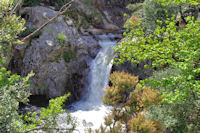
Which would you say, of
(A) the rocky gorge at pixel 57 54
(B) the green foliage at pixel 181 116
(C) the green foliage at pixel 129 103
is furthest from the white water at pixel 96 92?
(B) the green foliage at pixel 181 116

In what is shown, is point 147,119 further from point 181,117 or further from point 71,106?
point 71,106

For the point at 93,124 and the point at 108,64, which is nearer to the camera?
the point at 93,124

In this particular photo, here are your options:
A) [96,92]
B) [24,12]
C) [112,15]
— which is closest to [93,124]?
[96,92]

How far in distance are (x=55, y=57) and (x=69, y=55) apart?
1.26 meters

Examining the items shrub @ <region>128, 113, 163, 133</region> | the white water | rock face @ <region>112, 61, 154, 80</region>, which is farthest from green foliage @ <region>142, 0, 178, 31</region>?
shrub @ <region>128, 113, 163, 133</region>

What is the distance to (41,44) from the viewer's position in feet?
41.0

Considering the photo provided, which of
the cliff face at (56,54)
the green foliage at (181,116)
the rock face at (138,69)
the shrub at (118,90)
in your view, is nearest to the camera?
the green foliage at (181,116)

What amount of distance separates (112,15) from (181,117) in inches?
730

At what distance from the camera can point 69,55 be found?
44.5ft

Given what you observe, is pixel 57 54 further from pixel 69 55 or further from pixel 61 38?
pixel 61 38

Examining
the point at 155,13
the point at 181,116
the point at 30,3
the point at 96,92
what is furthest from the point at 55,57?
the point at 181,116

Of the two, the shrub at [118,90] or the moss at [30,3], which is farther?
the moss at [30,3]

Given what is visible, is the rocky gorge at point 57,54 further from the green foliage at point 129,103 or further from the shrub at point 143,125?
the shrub at point 143,125

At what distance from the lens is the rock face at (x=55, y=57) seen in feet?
40.0
